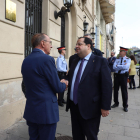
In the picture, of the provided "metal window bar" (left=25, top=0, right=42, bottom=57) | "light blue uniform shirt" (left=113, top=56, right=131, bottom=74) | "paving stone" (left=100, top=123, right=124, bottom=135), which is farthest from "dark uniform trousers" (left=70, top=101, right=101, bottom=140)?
"metal window bar" (left=25, top=0, right=42, bottom=57)

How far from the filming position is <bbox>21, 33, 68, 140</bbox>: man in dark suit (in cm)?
179

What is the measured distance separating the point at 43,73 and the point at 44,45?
0.40 m

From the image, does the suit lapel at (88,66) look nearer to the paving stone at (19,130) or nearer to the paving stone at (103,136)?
the paving stone at (103,136)

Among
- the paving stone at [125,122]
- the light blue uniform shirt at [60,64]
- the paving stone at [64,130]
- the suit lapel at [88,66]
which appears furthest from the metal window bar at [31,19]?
the paving stone at [125,122]

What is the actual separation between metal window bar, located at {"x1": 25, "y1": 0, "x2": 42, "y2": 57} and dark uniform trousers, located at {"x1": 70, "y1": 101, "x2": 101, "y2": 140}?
3038 mm

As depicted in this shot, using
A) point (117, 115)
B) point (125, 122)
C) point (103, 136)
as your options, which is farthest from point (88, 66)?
point (117, 115)

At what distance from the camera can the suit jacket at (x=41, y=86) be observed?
1782 millimetres

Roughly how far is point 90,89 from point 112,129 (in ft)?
6.25

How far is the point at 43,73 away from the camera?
5.86 ft

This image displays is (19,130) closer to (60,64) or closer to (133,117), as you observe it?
(60,64)

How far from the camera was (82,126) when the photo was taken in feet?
7.69

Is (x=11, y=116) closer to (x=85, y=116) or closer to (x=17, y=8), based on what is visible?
(x=85, y=116)

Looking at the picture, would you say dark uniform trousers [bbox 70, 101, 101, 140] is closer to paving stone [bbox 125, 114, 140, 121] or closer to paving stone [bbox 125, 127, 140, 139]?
paving stone [bbox 125, 127, 140, 139]

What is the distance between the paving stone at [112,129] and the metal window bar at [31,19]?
10.1 ft
